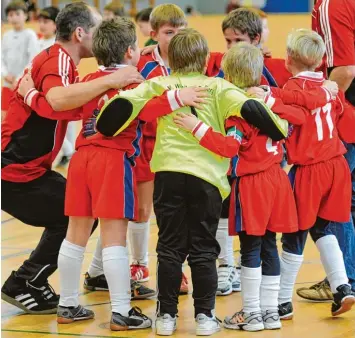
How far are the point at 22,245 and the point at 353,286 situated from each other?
2.67 meters

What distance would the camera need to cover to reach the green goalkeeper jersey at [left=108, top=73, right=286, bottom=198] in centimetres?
454

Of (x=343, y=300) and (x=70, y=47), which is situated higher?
(x=70, y=47)

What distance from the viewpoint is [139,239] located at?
5652 millimetres

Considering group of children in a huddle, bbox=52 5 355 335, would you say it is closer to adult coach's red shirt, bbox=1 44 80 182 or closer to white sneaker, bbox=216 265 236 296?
adult coach's red shirt, bbox=1 44 80 182

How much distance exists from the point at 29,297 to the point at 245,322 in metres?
1.19

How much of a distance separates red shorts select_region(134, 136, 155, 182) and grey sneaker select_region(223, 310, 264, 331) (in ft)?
3.45

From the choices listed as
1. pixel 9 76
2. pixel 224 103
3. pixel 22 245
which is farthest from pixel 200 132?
pixel 9 76

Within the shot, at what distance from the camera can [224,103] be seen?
14.9 ft

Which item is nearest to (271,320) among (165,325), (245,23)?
(165,325)

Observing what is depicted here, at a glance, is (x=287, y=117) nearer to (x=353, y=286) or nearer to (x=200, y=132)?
(x=200, y=132)

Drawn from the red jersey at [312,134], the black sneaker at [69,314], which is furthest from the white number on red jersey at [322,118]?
the black sneaker at [69,314]

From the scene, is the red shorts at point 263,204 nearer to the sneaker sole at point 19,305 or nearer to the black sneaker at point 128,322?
the black sneaker at point 128,322

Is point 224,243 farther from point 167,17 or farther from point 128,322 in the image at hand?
point 167,17

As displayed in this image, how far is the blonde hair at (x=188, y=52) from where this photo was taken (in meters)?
4.54
